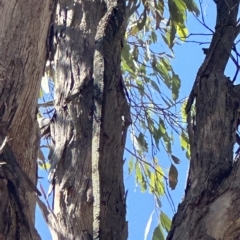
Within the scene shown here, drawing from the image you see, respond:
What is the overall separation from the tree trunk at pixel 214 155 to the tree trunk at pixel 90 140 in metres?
0.17

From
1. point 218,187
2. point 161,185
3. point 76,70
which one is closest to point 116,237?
point 218,187

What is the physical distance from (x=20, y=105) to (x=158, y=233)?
115 cm

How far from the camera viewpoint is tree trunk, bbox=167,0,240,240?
123 cm

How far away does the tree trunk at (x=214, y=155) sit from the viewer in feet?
4.05

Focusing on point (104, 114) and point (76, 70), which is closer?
point (104, 114)

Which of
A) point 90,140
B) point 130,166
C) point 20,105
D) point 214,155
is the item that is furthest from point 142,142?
point 20,105

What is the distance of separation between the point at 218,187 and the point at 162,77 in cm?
142

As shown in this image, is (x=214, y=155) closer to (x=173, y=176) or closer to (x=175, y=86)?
(x=173, y=176)

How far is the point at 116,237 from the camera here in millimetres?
1318

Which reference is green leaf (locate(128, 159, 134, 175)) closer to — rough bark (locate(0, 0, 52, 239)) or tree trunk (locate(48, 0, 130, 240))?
tree trunk (locate(48, 0, 130, 240))

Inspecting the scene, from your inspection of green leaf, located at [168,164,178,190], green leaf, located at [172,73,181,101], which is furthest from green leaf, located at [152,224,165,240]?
green leaf, located at [172,73,181,101]

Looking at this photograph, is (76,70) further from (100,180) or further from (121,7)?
(100,180)

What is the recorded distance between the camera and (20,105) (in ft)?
4.10

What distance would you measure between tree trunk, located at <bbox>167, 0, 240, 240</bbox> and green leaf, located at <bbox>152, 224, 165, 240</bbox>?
0.81 m
